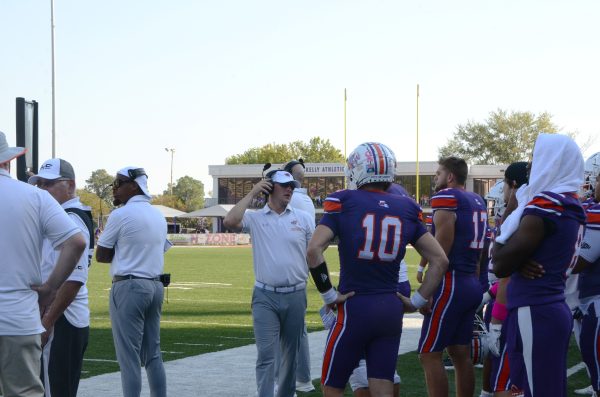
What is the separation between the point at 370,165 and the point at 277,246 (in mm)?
2219

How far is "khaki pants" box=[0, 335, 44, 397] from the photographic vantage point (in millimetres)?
4605

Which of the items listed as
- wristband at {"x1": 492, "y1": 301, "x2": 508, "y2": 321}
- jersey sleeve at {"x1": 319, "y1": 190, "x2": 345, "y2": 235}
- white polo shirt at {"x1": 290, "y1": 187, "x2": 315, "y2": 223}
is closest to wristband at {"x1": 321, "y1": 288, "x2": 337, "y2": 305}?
jersey sleeve at {"x1": 319, "y1": 190, "x2": 345, "y2": 235}

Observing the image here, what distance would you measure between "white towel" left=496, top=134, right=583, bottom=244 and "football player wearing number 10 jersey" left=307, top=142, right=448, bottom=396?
2.36ft

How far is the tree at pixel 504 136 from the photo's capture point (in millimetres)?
93125

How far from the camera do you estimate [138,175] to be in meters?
7.41

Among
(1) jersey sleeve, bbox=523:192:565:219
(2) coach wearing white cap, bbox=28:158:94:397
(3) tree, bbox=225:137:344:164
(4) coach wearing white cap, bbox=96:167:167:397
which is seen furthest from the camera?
(3) tree, bbox=225:137:344:164

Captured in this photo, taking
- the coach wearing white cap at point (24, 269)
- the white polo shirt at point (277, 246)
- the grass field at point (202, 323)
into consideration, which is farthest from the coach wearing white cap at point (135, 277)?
the coach wearing white cap at point (24, 269)

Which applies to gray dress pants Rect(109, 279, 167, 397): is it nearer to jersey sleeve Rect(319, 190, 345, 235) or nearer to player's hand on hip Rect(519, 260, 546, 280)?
jersey sleeve Rect(319, 190, 345, 235)

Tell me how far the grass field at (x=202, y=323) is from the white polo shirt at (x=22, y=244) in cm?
452

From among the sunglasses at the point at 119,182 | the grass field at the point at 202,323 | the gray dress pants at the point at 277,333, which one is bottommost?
the grass field at the point at 202,323

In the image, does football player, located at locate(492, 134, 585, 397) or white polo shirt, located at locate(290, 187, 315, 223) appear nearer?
football player, located at locate(492, 134, 585, 397)

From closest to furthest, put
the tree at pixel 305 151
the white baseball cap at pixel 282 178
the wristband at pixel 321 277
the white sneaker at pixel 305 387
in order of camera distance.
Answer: the wristband at pixel 321 277 < the white baseball cap at pixel 282 178 < the white sneaker at pixel 305 387 < the tree at pixel 305 151

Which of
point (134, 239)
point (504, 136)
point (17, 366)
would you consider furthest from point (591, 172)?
point (504, 136)

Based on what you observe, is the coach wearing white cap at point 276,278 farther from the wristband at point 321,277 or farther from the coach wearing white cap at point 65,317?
the wristband at point 321,277
